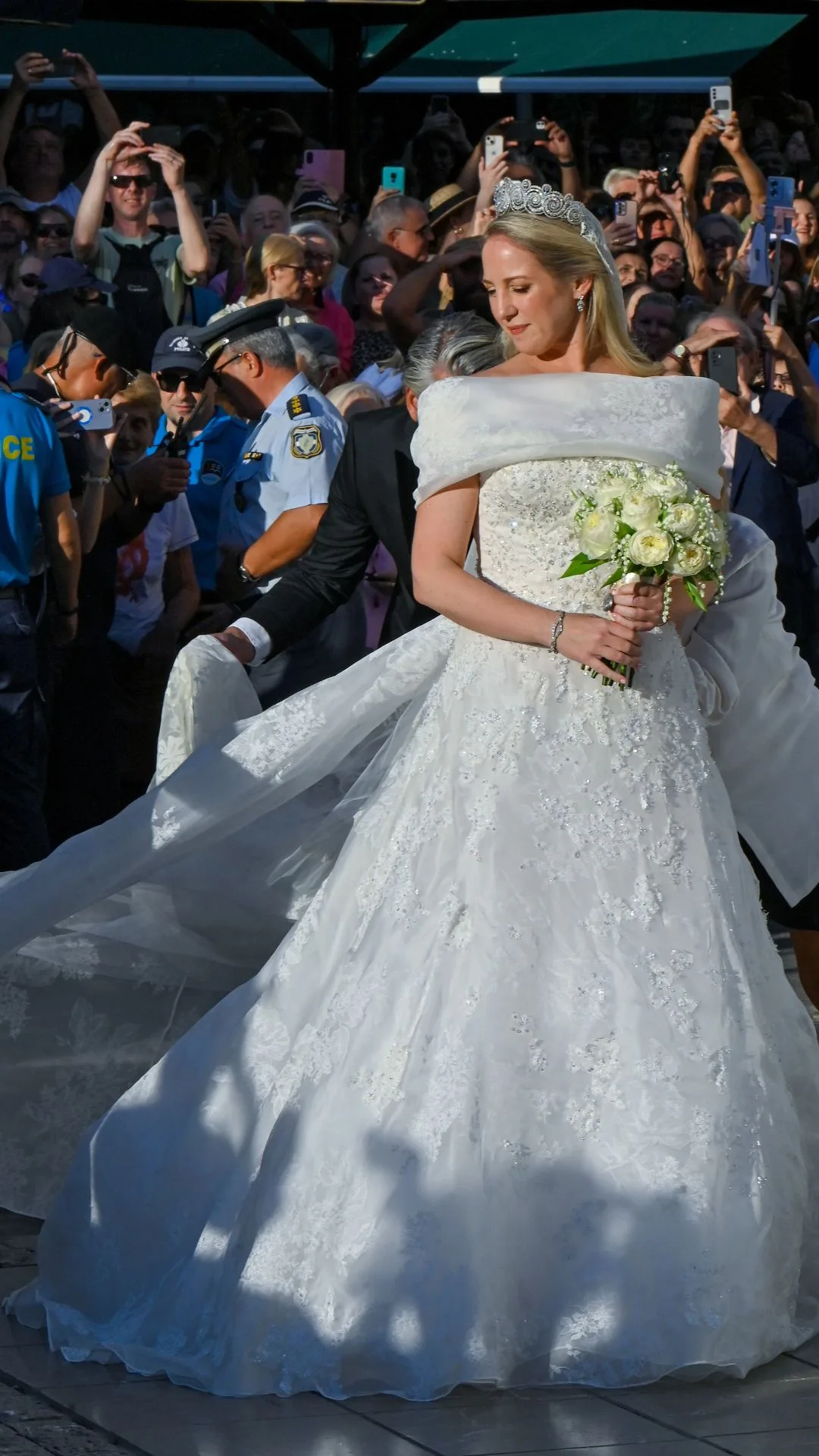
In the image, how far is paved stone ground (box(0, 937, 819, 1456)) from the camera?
3555mm

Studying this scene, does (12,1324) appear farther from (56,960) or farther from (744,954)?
(744,954)

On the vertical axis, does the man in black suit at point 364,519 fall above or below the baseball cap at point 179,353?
above

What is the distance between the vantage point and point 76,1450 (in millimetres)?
3506

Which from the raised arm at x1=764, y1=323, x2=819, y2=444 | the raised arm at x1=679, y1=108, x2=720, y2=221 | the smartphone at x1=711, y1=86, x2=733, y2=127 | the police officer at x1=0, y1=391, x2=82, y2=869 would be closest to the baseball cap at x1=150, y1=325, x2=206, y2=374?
the police officer at x1=0, y1=391, x2=82, y2=869

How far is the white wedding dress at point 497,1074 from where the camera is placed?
3.85m

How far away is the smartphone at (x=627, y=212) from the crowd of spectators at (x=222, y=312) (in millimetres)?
26

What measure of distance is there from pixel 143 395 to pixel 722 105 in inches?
261

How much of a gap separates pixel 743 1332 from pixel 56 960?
1894 mm

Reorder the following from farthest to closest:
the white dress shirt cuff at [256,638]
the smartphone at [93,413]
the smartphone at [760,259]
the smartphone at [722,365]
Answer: the smartphone at [760,259] → the smartphone at [722,365] → the smartphone at [93,413] → the white dress shirt cuff at [256,638]

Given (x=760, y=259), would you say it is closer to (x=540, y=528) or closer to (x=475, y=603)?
(x=540, y=528)

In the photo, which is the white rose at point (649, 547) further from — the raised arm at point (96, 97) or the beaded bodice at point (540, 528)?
the raised arm at point (96, 97)

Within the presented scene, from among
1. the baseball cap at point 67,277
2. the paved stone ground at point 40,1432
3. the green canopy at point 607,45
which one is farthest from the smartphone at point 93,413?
the green canopy at point 607,45

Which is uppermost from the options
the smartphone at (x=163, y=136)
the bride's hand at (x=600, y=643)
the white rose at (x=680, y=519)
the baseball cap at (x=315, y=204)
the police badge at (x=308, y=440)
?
the white rose at (x=680, y=519)

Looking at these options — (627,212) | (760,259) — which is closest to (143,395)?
(760,259)
